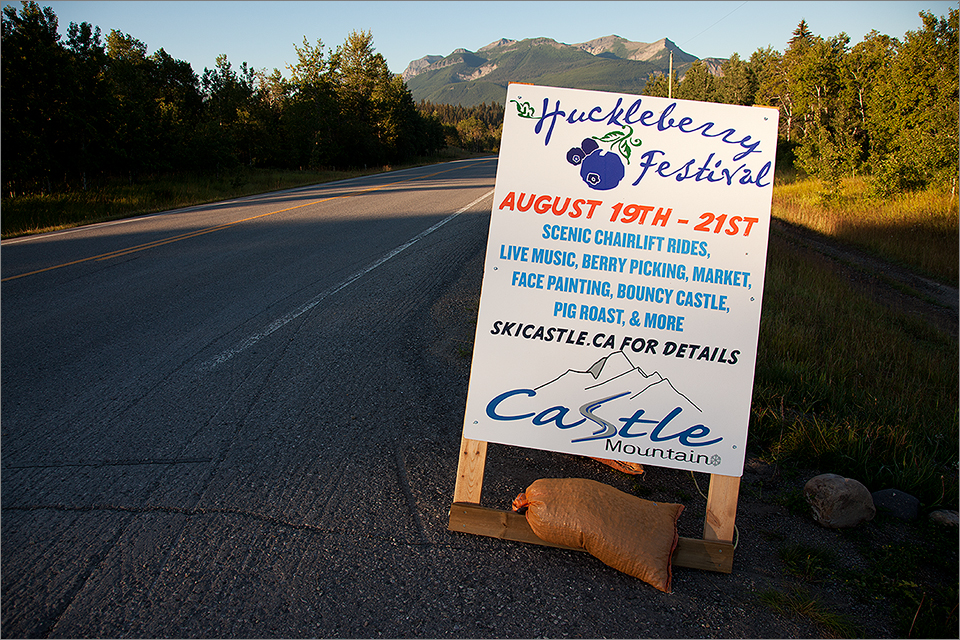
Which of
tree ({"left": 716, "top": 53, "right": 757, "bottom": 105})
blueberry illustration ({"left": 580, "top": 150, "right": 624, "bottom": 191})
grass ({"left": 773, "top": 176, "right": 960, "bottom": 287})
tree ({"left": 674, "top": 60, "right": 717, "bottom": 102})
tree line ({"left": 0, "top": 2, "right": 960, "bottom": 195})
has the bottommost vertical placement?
blueberry illustration ({"left": 580, "top": 150, "right": 624, "bottom": 191})

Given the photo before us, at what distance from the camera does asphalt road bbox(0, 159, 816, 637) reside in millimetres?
2037

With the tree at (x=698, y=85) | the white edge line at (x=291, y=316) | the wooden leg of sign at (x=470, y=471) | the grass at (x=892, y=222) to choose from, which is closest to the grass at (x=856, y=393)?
the wooden leg of sign at (x=470, y=471)

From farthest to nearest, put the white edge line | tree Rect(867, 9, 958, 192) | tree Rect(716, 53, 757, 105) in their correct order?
tree Rect(716, 53, 757, 105)
tree Rect(867, 9, 958, 192)
the white edge line

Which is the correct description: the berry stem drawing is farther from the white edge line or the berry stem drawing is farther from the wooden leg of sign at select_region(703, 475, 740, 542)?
the white edge line

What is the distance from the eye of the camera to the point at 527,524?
2455 mm

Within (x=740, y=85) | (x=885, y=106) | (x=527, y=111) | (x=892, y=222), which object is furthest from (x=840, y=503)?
(x=740, y=85)

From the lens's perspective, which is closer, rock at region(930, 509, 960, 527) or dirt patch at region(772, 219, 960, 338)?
rock at region(930, 509, 960, 527)

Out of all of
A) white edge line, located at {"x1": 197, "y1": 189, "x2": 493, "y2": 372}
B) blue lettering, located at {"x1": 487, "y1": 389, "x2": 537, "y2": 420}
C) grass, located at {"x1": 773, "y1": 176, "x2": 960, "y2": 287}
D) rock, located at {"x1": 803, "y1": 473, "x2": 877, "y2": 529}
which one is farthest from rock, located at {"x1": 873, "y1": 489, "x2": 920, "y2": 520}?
grass, located at {"x1": 773, "y1": 176, "x2": 960, "y2": 287}

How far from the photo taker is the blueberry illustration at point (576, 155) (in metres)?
2.50

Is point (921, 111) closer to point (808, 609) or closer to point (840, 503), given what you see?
point (840, 503)

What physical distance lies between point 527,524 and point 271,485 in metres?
1.32

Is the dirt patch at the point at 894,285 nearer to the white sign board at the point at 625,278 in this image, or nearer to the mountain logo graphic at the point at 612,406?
the white sign board at the point at 625,278

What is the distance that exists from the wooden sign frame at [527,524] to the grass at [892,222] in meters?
12.5

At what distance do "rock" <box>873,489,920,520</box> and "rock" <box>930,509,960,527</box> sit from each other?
0.25 feet
